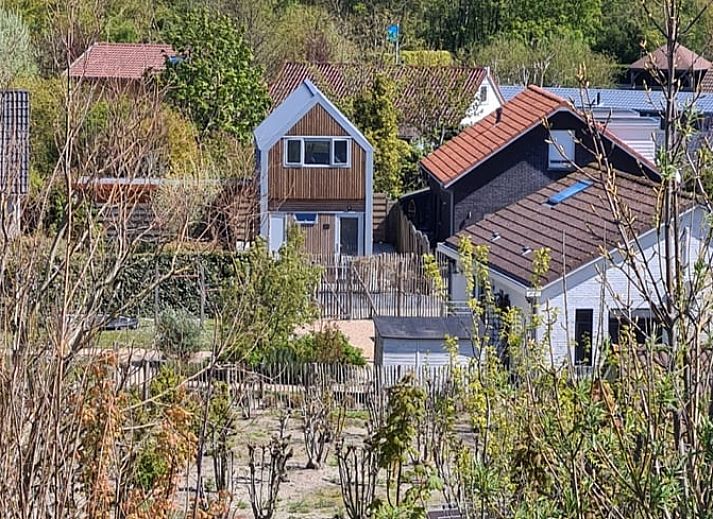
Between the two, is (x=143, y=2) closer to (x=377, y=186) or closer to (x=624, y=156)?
(x=377, y=186)

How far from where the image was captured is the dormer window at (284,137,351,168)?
96.4ft

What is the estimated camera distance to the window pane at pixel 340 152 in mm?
29500

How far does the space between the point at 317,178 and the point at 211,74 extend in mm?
6934

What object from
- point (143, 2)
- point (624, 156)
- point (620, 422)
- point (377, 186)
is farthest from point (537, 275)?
point (143, 2)

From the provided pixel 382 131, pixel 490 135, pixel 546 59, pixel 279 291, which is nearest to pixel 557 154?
pixel 490 135

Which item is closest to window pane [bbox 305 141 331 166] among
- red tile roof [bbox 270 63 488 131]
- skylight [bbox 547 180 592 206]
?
skylight [bbox 547 180 592 206]

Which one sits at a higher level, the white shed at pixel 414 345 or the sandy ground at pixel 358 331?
the sandy ground at pixel 358 331

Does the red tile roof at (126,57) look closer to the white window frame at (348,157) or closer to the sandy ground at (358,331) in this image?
the white window frame at (348,157)

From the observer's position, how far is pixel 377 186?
109 feet

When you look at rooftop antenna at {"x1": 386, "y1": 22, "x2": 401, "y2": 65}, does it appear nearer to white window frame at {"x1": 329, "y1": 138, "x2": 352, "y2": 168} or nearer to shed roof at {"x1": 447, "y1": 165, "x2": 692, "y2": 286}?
white window frame at {"x1": 329, "y1": 138, "x2": 352, "y2": 168}

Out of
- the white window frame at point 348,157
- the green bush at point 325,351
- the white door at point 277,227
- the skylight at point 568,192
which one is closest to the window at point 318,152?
the white window frame at point 348,157

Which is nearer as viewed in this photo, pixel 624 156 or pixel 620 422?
pixel 620 422

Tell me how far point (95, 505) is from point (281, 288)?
14214 millimetres

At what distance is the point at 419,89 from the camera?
3953 centimetres
